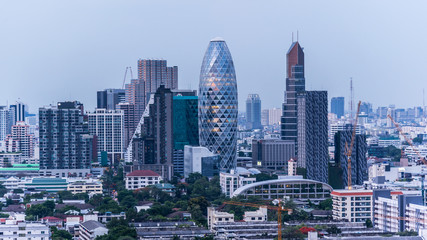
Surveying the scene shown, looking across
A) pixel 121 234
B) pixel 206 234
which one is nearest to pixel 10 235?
pixel 121 234

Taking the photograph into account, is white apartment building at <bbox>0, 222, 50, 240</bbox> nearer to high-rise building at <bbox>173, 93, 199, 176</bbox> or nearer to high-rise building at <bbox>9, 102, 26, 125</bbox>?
high-rise building at <bbox>173, 93, 199, 176</bbox>

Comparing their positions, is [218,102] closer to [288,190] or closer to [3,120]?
[288,190]

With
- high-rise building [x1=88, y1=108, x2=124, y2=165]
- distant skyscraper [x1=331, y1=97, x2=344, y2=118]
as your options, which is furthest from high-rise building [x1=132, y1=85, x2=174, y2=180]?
distant skyscraper [x1=331, y1=97, x2=344, y2=118]

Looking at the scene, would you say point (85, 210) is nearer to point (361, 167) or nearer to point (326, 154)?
point (361, 167)

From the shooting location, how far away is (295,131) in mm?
68000

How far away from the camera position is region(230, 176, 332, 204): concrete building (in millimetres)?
45406

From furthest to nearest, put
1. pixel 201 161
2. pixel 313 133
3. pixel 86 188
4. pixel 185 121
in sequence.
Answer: pixel 185 121
pixel 313 133
pixel 201 161
pixel 86 188

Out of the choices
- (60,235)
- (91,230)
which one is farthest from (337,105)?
Result: (91,230)

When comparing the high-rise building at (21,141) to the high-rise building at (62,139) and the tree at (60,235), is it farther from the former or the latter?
the tree at (60,235)

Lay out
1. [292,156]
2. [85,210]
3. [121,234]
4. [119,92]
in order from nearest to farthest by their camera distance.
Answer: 1. [121,234]
2. [85,210]
3. [292,156]
4. [119,92]

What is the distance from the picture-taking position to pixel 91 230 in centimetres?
3359

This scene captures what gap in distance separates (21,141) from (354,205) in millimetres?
44676

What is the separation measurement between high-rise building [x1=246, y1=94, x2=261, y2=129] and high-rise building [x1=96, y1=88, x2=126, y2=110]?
30.5 m

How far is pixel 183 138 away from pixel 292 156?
7.86 metres
